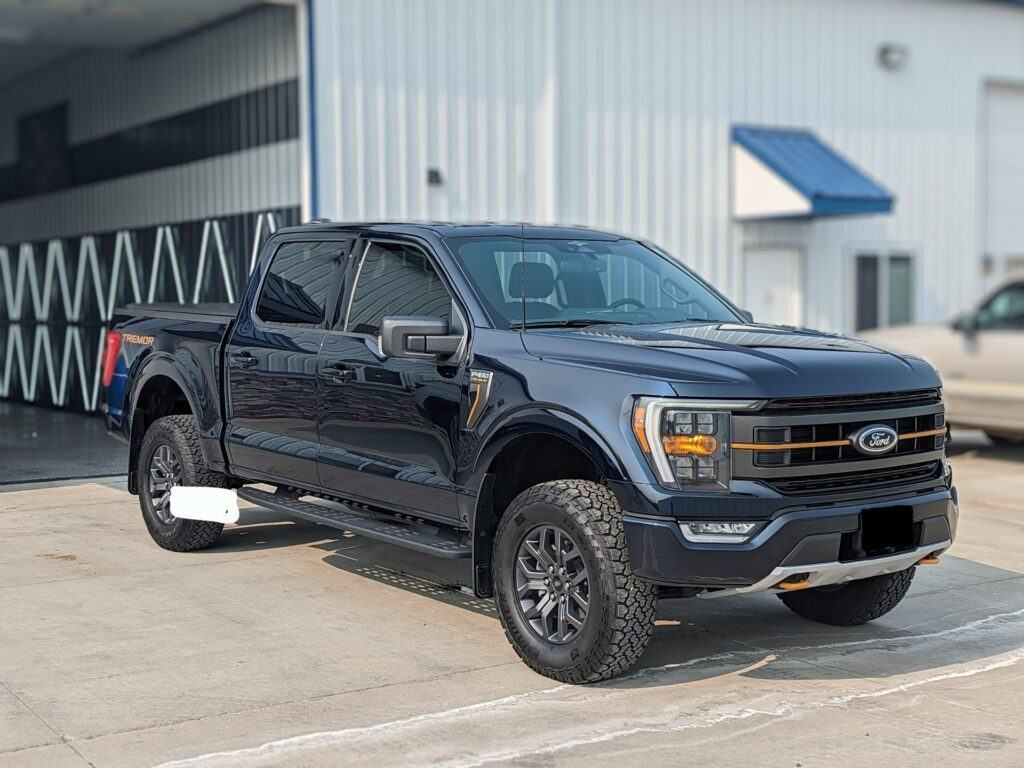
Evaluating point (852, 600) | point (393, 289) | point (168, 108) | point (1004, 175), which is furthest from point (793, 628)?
point (1004, 175)

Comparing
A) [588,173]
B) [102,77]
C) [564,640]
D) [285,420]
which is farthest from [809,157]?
[564,640]

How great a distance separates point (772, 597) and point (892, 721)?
224 centimetres

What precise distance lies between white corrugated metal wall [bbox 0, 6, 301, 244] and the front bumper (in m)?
10.3

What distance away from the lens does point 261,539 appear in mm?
9289

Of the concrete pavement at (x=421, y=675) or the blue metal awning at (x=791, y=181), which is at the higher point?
the blue metal awning at (x=791, y=181)

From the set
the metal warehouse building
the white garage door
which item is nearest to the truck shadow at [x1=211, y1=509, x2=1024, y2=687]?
the metal warehouse building

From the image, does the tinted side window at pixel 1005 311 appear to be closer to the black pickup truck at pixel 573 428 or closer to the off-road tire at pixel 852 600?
the black pickup truck at pixel 573 428

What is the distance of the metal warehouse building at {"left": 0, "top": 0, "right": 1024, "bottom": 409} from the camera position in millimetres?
15078

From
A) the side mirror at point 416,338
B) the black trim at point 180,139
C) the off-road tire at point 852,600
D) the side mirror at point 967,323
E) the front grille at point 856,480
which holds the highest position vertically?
the black trim at point 180,139

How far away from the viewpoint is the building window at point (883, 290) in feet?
64.3

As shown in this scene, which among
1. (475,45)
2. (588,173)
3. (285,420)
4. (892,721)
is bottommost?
(892,721)

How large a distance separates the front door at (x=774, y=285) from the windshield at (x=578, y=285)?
11.1m

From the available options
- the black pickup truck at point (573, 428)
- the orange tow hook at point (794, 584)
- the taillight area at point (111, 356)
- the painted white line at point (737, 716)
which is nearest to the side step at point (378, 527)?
the black pickup truck at point (573, 428)

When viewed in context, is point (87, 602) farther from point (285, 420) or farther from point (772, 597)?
point (772, 597)
